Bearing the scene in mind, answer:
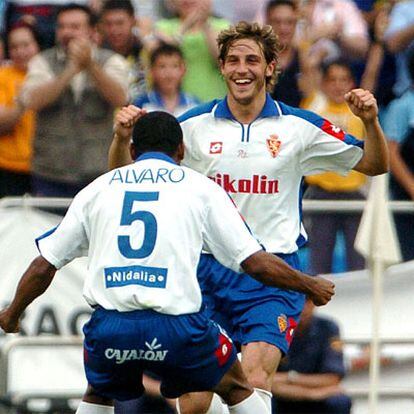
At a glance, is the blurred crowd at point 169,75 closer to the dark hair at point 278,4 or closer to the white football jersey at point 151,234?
the dark hair at point 278,4

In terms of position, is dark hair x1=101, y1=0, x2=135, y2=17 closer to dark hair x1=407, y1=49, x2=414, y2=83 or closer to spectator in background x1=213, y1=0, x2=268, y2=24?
spectator in background x1=213, y1=0, x2=268, y2=24

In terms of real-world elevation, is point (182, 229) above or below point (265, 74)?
below

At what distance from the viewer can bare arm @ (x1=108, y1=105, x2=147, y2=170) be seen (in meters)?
9.54

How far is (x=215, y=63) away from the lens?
14141 mm

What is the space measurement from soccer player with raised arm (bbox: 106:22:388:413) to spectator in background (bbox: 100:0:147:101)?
13.8ft

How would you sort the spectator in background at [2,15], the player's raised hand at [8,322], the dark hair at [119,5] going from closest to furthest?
the player's raised hand at [8,322] → the dark hair at [119,5] → the spectator in background at [2,15]

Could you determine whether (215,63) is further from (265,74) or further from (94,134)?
(265,74)

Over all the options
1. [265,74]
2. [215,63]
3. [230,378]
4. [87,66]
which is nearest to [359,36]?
[215,63]

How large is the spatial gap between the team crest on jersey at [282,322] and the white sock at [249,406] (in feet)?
2.66

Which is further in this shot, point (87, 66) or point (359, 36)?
point (359, 36)

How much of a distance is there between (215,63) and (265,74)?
4167 mm

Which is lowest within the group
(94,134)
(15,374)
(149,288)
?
(15,374)

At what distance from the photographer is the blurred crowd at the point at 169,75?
13602 millimetres

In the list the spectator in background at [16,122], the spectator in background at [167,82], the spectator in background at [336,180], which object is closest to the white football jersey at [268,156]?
the spectator in background at [336,180]
